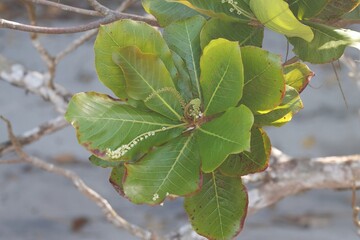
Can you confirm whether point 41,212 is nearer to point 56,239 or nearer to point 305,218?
point 56,239

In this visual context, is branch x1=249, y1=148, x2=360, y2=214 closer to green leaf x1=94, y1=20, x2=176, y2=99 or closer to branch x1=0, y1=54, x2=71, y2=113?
branch x1=0, y1=54, x2=71, y2=113

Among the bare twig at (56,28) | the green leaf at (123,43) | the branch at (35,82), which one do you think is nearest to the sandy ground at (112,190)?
the branch at (35,82)

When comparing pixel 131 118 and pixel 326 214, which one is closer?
pixel 131 118

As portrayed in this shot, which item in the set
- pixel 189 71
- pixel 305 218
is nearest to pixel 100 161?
pixel 189 71

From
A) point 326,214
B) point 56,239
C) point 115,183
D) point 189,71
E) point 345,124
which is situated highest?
point 189,71

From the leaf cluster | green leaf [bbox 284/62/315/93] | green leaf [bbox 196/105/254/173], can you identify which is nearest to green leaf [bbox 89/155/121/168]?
the leaf cluster

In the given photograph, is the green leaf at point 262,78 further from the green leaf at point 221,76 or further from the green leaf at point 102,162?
the green leaf at point 102,162

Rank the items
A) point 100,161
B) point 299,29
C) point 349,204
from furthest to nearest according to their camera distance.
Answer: point 349,204
point 100,161
point 299,29

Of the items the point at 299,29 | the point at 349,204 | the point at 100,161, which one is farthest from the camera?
the point at 349,204
